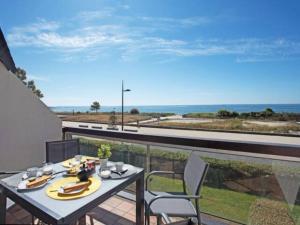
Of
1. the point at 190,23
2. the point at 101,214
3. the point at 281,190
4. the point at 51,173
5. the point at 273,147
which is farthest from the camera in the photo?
the point at 190,23

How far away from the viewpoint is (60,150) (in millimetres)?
2473

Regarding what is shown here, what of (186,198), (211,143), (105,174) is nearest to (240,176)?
(211,143)

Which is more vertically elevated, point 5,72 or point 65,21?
point 65,21

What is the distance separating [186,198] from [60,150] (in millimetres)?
1719

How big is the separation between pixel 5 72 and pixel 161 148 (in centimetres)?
290

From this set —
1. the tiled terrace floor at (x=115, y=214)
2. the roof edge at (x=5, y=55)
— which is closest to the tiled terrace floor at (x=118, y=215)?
the tiled terrace floor at (x=115, y=214)

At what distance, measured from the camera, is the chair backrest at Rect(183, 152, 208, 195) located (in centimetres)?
156

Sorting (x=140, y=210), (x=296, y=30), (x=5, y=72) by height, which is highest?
(x=296, y=30)

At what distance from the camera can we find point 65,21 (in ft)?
14.2

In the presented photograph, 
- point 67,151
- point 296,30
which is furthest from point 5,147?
point 296,30

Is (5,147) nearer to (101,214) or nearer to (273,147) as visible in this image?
(101,214)

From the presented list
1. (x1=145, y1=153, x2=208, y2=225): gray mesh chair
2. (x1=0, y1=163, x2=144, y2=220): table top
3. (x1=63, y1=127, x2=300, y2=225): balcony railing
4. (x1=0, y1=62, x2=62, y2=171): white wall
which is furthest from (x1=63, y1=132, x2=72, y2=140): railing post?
(x1=145, y1=153, x2=208, y2=225): gray mesh chair

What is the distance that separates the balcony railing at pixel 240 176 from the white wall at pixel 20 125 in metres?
2.31

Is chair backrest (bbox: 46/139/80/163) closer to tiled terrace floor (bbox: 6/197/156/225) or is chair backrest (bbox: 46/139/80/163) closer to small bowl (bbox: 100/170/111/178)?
tiled terrace floor (bbox: 6/197/156/225)
